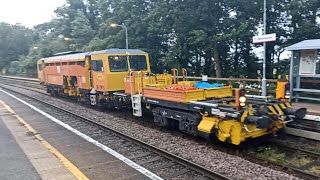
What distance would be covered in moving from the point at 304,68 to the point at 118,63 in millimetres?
7968

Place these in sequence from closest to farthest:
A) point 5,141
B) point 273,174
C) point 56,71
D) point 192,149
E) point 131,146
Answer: point 273,174
point 192,149
point 131,146
point 5,141
point 56,71

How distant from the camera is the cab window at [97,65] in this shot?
49.0ft

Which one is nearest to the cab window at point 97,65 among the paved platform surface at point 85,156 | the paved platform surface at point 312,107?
the paved platform surface at point 85,156

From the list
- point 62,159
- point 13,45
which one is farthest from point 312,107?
point 13,45

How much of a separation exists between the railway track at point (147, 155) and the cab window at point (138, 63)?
12.4 feet

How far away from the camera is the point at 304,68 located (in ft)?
39.3

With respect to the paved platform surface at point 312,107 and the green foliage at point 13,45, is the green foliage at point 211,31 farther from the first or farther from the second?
the green foliage at point 13,45

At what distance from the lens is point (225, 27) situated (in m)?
23.5

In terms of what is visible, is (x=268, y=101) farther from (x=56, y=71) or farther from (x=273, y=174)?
(x=56, y=71)

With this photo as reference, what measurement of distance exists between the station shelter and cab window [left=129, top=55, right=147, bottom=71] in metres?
6.57

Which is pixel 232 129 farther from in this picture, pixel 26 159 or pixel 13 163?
pixel 13 163

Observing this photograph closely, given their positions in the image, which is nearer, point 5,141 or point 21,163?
point 21,163

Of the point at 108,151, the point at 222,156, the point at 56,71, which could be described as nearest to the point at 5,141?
the point at 108,151

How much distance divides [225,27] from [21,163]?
62.4ft
